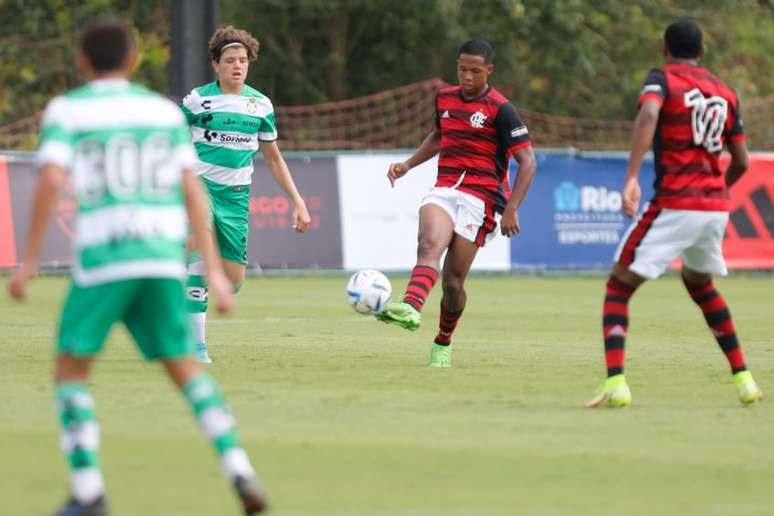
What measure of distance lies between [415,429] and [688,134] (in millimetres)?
2264

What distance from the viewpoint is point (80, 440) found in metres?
6.19

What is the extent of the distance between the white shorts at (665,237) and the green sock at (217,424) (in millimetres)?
3658

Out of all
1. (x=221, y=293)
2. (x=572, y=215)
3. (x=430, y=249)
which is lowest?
(x=572, y=215)

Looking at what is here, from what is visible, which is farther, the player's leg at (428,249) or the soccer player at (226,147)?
the soccer player at (226,147)

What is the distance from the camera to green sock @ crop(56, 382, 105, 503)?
611cm

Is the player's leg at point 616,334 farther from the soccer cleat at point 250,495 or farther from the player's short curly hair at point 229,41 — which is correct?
the soccer cleat at point 250,495

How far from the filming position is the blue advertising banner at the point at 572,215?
24.6m

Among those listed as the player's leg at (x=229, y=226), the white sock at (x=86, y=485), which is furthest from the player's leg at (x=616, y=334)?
the white sock at (x=86, y=485)

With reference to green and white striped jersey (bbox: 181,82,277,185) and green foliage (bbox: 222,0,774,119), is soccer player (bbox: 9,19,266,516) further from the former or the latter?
green foliage (bbox: 222,0,774,119)

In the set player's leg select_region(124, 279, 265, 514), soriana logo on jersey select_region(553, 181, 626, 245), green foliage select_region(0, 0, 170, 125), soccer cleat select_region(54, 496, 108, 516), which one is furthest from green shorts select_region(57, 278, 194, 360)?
green foliage select_region(0, 0, 170, 125)

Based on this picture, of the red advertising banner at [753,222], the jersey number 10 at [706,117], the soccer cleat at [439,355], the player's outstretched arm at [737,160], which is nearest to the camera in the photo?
the jersey number 10 at [706,117]

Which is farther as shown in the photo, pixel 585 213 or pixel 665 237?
pixel 585 213

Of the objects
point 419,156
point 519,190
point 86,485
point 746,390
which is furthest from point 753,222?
point 86,485

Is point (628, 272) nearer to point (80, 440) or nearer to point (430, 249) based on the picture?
point (430, 249)
